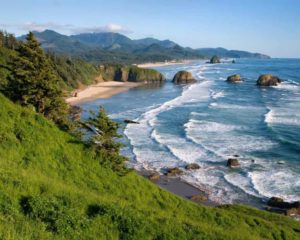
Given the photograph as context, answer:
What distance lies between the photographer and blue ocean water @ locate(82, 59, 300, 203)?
35.3 m

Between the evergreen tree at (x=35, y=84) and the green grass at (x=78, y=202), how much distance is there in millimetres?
2084

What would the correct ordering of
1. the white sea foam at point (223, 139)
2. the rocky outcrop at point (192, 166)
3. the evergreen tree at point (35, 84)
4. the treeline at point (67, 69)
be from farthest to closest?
the treeline at point (67, 69) < the white sea foam at point (223, 139) < the rocky outcrop at point (192, 166) < the evergreen tree at point (35, 84)

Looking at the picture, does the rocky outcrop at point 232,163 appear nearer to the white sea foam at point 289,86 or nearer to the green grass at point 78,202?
the green grass at point 78,202

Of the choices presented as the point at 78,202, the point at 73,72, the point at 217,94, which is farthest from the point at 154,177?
the point at 73,72

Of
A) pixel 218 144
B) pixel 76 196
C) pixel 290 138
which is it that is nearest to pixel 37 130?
pixel 76 196

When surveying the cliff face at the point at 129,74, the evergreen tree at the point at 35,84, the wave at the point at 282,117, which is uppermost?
the evergreen tree at the point at 35,84

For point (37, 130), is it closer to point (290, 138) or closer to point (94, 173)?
point (94, 173)

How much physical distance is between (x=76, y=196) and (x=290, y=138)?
129ft

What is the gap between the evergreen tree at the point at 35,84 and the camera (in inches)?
974

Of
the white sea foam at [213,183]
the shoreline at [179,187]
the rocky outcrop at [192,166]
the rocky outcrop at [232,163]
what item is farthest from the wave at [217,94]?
the shoreline at [179,187]

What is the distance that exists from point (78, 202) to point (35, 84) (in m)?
13.7

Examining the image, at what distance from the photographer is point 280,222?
24.7m

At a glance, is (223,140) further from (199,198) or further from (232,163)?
(199,198)

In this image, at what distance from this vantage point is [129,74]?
484ft
